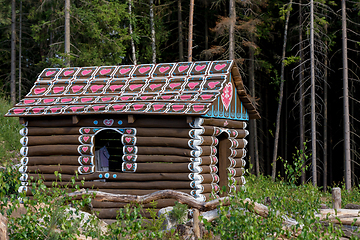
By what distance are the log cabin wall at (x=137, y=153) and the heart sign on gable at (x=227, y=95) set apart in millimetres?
508

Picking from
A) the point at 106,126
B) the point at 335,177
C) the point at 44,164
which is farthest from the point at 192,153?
the point at 335,177

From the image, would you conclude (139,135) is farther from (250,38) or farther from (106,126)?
(250,38)

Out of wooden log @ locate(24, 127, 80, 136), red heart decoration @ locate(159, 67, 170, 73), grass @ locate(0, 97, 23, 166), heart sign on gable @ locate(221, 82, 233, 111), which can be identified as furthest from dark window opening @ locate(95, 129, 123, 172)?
grass @ locate(0, 97, 23, 166)

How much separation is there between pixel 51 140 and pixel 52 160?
1.87ft

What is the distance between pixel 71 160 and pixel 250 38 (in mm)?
14207

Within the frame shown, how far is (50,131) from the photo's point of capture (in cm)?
1174

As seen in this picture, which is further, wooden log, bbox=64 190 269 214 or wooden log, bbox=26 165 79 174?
wooden log, bbox=26 165 79 174

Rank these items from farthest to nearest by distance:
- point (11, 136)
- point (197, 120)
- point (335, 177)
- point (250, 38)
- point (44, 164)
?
point (335, 177) < point (250, 38) < point (11, 136) < point (44, 164) < point (197, 120)

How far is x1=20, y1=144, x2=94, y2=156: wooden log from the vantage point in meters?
11.2

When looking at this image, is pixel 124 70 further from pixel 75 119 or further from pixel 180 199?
pixel 180 199

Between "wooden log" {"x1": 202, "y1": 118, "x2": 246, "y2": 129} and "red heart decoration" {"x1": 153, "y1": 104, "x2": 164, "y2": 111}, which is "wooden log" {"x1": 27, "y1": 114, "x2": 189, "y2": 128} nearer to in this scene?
"red heart decoration" {"x1": 153, "y1": 104, "x2": 164, "y2": 111}

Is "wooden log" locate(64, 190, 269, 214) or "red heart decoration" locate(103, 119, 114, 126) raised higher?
"red heart decoration" locate(103, 119, 114, 126)

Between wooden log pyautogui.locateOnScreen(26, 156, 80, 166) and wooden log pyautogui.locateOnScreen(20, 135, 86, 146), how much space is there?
407 millimetres

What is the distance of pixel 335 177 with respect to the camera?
92.6 ft
